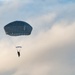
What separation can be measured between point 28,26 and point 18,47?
308 inches

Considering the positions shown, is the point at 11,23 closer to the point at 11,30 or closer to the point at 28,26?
the point at 11,30

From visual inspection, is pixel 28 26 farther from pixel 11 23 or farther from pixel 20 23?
pixel 11 23

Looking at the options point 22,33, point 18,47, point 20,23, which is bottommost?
point 18,47

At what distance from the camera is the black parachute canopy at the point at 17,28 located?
1802 inches

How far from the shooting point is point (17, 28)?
46.3 metres

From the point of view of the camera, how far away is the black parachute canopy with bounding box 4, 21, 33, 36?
150ft

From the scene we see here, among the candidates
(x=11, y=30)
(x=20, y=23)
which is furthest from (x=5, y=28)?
(x=20, y=23)

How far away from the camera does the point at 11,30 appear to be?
45.9 meters

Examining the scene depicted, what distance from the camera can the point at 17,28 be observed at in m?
46.3

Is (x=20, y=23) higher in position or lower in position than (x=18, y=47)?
higher

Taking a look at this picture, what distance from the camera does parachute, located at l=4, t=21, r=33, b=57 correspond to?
A: 150ft

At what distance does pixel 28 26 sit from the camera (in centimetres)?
4672

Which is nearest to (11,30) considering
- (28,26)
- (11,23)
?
(11,23)

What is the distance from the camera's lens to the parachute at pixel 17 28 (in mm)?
45781
